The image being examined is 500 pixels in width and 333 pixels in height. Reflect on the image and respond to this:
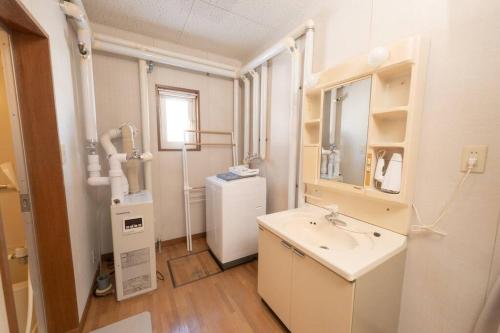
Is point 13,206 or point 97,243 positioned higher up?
point 13,206

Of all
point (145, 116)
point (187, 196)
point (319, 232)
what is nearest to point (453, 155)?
point (319, 232)

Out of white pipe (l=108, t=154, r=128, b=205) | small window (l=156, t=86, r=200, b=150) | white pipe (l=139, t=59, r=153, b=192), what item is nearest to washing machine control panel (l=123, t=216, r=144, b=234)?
white pipe (l=108, t=154, r=128, b=205)

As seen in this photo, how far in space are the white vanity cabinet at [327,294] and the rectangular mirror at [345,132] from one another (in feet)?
1.99

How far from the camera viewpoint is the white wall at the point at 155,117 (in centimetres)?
211

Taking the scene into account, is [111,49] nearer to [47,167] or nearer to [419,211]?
[47,167]

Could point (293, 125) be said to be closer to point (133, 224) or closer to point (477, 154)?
point (477, 154)

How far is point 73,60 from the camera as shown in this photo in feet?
5.37

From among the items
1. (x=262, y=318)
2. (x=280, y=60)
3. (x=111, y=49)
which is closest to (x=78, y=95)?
(x=111, y=49)

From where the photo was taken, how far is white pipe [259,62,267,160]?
2.28 meters

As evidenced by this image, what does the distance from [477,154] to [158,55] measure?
2.65 m

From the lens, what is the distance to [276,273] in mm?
1387

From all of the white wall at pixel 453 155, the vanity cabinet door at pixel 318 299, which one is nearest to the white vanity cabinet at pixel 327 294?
the vanity cabinet door at pixel 318 299

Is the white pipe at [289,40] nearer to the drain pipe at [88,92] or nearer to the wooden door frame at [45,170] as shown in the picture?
the drain pipe at [88,92]

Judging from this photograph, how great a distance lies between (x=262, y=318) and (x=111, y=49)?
9.13 ft
